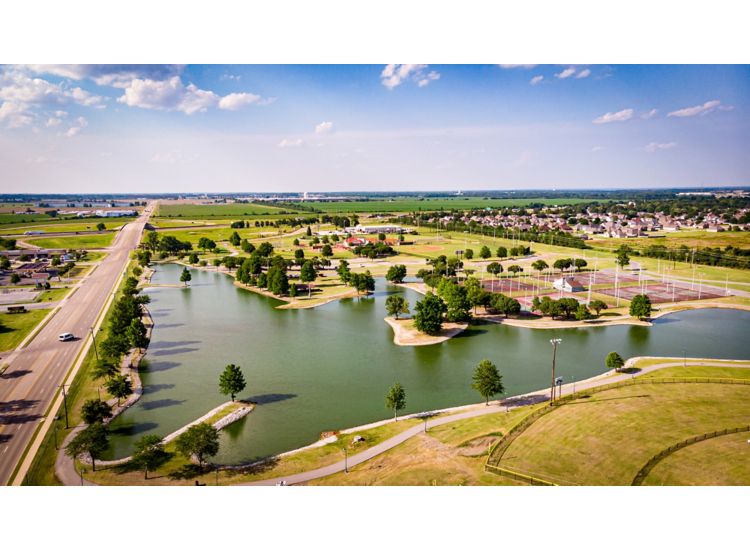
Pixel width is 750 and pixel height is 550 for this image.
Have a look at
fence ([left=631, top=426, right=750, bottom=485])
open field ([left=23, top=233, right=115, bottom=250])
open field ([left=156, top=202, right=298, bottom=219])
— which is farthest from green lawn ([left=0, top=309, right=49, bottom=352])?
→ open field ([left=156, top=202, right=298, bottom=219])

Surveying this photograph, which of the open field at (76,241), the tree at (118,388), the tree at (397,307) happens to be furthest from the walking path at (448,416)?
the open field at (76,241)

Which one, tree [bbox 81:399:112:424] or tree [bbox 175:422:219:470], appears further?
tree [bbox 81:399:112:424]

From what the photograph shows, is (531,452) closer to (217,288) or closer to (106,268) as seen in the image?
(217,288)

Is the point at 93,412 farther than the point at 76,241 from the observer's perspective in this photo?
No

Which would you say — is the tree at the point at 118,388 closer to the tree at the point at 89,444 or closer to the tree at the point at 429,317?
the tree at the point at 89,444

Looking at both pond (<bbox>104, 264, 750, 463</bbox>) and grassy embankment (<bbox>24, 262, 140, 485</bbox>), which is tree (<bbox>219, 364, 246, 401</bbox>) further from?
grassy embankment (<bbox>24, 262, 140, 485</bbox>)

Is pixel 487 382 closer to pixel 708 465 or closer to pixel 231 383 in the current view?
pixel 708 465

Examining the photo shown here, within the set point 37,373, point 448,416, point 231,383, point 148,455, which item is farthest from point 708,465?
point 37,373
